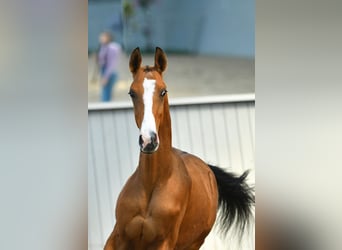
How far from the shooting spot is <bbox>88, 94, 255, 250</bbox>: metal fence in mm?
1806

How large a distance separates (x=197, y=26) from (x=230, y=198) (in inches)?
18.7

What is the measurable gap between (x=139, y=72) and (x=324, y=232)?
0.74m

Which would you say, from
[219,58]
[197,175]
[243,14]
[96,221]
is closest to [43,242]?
[96,221]

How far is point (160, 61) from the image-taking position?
1.67m

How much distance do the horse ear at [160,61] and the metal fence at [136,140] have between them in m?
0.14

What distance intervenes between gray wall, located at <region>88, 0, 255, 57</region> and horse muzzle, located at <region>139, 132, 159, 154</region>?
1.09 ft

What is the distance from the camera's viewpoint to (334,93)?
1910 mm

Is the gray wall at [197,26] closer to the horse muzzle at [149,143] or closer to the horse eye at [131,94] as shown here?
the horse eye at [131,94]

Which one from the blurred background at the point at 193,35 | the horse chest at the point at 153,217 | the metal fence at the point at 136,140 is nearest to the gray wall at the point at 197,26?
the blurred background at the point at 193,35

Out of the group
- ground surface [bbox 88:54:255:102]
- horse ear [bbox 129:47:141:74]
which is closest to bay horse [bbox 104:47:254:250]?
horse ear [bbox 129:47:141:74]

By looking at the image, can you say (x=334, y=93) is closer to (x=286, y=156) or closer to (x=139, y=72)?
(x=286, y=156)

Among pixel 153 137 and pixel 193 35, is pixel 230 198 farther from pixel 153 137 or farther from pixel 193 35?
pixel 193 35

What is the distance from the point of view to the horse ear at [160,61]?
1666 millimetres

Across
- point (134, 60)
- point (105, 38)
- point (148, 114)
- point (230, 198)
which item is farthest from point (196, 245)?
point (105, 38)
